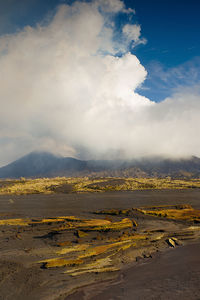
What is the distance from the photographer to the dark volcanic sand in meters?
8.27

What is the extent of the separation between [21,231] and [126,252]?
431 inches

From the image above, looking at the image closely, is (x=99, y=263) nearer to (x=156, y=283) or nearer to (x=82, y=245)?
(x=82, y=245)

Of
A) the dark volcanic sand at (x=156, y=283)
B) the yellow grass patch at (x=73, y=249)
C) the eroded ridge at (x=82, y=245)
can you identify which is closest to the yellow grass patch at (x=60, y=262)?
the eroded ridge at (x=82, y=245)

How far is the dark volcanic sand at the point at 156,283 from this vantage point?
827cm

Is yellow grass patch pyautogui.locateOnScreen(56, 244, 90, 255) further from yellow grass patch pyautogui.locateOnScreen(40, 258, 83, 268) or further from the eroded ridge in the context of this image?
yellow grass patch pyautogui.locateOnScreen(40, 258, 83, 268)

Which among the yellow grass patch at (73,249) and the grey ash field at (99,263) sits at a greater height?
the yellow grass patch at (73,249)

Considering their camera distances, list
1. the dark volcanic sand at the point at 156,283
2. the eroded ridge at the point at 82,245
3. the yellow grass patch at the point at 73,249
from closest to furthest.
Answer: the dark volcanic sand at the point at 156,283 → the eroded ridge at the point at 82,245 → the yellow grass patch at the point at 73,249

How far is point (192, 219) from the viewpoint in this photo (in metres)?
22.2

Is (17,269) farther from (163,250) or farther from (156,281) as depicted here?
(163,250)

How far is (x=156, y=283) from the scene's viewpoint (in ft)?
30.3

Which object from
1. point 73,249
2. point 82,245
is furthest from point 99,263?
point 82,245

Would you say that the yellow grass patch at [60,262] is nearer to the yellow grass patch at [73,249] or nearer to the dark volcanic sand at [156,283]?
the yellow grass patch at [73,249]

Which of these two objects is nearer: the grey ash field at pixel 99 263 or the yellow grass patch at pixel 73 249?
the grey ash field at pixel 99 263

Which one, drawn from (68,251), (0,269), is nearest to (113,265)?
(68,251)
